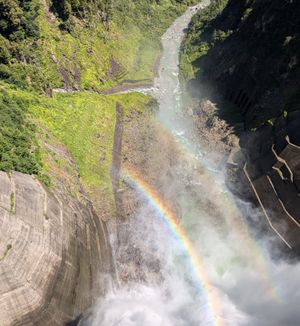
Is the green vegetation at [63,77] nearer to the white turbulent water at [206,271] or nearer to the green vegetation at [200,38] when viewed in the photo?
the green vegetation at [200,38]

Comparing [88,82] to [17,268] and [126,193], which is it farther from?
[17,268]

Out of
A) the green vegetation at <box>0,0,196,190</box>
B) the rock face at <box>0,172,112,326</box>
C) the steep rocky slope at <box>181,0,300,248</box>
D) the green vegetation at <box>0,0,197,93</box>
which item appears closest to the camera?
the rock face at <box>0,172,112,326</box>

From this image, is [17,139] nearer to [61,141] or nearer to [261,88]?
[61,141]

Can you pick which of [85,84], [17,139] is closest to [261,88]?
[85,84]

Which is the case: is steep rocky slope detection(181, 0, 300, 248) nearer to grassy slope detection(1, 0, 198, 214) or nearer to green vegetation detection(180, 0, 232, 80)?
green vegetation detection(180, 0, 232, 80)

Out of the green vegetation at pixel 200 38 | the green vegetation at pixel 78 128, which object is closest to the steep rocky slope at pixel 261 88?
the green vegetation at pixel 200 38

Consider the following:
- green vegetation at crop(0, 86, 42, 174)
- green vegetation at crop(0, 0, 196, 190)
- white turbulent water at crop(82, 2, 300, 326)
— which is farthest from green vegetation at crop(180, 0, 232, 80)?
green vegetation at crop(0, 86, 42, 174)
